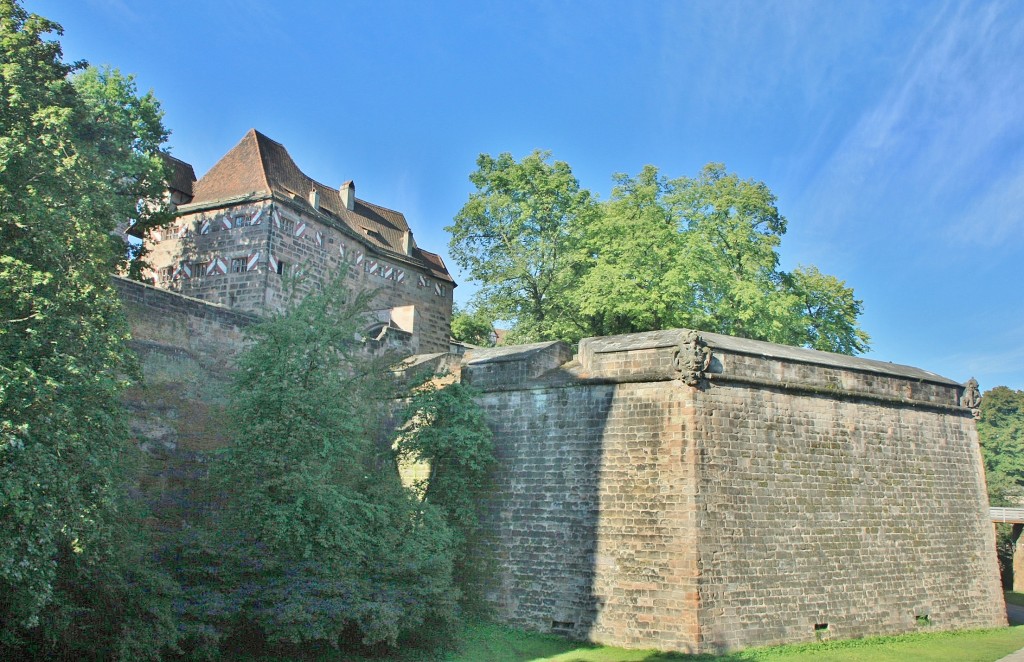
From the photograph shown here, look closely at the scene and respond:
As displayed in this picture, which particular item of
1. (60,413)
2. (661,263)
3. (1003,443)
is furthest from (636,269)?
(1003,443)

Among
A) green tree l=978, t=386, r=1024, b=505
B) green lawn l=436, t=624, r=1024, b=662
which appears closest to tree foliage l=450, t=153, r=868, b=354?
green lawn l=436, t=624, r=1024, b=662

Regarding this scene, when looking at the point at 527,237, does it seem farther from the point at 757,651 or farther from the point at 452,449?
the point at 757,651

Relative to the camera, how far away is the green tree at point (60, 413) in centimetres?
783

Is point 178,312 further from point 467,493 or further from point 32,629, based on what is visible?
point 32,629

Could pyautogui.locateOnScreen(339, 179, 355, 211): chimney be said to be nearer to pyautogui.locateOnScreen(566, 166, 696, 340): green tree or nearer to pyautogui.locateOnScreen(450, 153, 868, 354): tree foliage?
pyautogui.locateOnScreen(450, 153, 868, 354): tree foliage

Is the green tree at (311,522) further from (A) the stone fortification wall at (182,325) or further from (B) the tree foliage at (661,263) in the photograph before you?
(B) the tree foliage at (661,263)

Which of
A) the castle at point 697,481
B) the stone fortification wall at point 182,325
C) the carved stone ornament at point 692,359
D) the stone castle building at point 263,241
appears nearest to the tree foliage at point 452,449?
the castle at point 697,481

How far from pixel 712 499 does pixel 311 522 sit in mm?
6888

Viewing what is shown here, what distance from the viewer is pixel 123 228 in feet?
79.0

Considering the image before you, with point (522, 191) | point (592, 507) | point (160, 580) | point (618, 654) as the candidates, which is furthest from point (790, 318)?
point (160, 580)

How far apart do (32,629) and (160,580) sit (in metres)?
1.38

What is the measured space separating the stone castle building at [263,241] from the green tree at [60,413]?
10327mm

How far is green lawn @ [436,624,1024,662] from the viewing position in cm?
1255

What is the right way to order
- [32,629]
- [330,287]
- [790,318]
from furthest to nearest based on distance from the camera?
[790,318] → [330,287] → [32,629]
